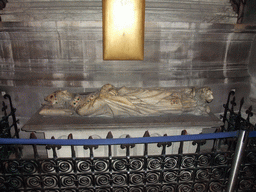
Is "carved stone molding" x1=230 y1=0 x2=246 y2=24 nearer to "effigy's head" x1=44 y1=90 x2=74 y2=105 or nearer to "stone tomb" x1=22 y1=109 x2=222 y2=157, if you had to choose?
"stone tomb" x1=22 y1=109 x2=222 y2=157

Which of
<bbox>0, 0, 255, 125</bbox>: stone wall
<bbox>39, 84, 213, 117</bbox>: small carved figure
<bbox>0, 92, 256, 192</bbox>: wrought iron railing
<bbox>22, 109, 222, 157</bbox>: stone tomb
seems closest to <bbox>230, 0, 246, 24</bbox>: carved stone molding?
<bbox>0, 0, 255, 125</bbox>: stone wall

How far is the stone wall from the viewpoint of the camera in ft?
12.4

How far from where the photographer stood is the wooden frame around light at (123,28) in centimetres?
319

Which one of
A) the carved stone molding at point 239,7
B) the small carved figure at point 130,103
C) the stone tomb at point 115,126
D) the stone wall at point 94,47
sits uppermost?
the carved stone molding at point 239,7

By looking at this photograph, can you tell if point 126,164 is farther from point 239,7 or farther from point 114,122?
point 239,7

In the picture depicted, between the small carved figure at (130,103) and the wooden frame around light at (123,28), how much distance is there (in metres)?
0.70

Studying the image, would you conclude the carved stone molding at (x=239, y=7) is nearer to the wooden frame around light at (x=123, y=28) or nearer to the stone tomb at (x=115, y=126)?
the wooden frame around light at (x=123, y=28)

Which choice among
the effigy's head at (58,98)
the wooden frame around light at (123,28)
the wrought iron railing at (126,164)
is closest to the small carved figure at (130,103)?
the effigy's head at (58,98)

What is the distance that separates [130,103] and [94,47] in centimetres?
161

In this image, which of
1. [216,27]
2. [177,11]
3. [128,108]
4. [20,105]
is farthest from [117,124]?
[216,27]

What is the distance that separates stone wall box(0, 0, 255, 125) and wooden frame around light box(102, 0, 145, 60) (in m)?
0.54

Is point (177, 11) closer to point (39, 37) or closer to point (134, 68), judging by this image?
point (134, 68)

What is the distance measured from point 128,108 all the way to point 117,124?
33 cm

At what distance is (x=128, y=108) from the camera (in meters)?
2.99
